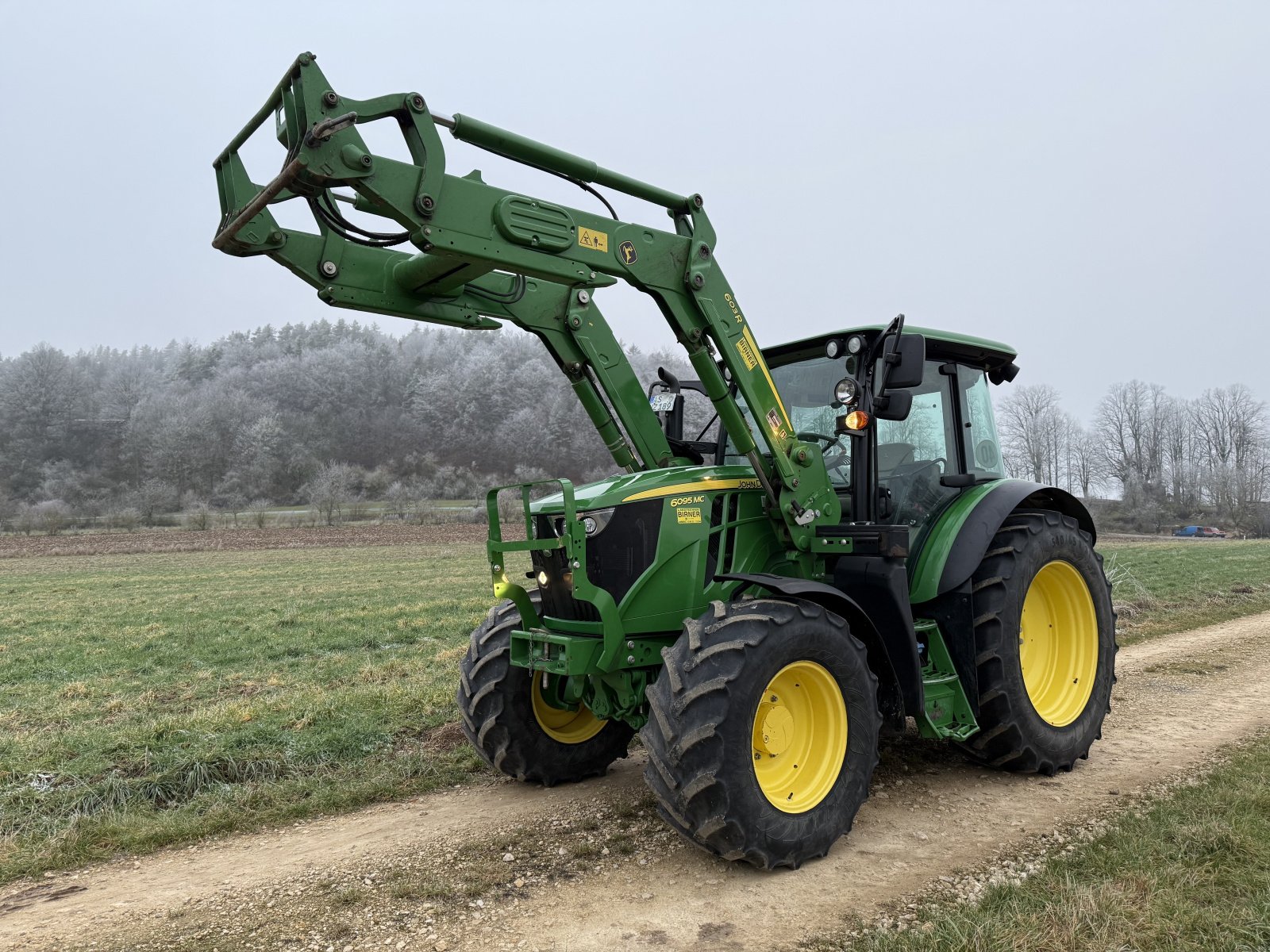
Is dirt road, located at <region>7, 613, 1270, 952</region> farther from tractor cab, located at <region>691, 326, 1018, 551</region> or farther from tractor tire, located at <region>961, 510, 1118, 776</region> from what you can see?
tractor cab, located at <region>691, 326, 1018, 551</region>

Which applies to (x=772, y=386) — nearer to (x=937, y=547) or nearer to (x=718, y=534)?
(x=718, y=534)

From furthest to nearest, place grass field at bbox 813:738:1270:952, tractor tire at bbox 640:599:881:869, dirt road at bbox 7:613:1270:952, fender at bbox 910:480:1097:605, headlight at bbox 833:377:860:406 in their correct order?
fender at bbox 910:480:1097:605 → headlight at bbox 833:377:860:406 → tractor tire at bbox 640:599:881:869 → dirt road at bbox 7:613:1270:952 → grass field at bbox 813:738:1270:952

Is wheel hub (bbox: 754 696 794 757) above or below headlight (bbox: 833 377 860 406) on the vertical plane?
below

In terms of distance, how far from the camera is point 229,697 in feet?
26.3

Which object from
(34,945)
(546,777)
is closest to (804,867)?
(546,777)

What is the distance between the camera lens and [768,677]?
4125mm

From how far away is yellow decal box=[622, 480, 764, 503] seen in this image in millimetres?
4766

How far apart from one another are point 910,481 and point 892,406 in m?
0.80

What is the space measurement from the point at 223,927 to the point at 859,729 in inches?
119

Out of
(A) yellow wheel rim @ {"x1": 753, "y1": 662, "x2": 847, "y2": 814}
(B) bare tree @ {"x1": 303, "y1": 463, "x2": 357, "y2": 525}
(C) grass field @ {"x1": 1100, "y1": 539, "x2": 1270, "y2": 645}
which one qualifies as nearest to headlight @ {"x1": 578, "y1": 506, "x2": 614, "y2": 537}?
(A) yellow wheel rim @ {"x1": 753, "y1": 662, "x2": 847, "y2": 814}

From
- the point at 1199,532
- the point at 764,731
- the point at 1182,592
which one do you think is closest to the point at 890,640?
the point at 764,731

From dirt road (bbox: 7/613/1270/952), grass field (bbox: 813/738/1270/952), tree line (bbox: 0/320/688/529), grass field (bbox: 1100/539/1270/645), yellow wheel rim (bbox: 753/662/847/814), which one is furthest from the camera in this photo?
tree line (bbox: 0/320/688/529)

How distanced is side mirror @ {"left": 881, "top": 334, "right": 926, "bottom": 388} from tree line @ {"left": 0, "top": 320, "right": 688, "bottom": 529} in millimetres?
47164

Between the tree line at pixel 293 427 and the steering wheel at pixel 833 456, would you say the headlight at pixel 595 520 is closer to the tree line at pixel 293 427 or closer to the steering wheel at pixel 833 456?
the steering wheel at pixel 833 456
